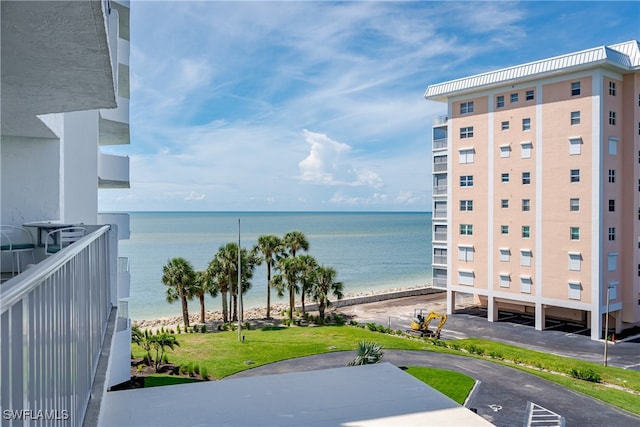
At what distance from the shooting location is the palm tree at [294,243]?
132 ft

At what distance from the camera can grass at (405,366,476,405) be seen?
1968cm

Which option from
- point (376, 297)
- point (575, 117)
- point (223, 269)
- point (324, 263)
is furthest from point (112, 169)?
point (324, 263)

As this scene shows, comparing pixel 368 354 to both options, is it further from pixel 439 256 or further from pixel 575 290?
pixel 439 256

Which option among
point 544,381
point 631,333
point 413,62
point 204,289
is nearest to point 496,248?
point 631,333

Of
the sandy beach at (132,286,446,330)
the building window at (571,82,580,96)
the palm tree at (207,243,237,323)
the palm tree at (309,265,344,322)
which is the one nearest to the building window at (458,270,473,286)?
the sandy beach at (132,286,446,330)

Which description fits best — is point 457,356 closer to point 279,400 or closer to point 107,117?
point 279,400

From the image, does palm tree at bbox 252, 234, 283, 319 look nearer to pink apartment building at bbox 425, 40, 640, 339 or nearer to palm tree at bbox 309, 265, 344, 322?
palm tree at bbox 309, 265, 344, 322

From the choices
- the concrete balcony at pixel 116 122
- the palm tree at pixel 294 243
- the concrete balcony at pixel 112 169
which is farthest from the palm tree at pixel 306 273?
the concrete balcony at pixel 112 169

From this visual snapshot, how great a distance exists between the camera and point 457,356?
25.5 meters

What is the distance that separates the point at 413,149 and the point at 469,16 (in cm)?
4434

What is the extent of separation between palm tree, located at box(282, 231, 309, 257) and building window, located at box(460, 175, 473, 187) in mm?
13066

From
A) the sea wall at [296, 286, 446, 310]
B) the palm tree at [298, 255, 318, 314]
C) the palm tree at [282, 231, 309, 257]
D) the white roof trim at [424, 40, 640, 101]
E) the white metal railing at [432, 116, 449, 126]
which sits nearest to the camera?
the white roof trim at [424, 40, 640, 101]

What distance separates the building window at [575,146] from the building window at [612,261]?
6.80 metres

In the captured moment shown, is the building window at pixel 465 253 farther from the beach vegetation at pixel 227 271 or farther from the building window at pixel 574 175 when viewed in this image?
the beach vegetation at pixel 227 271
